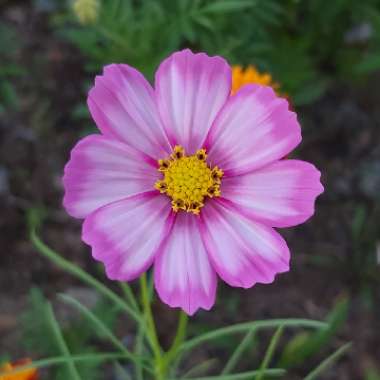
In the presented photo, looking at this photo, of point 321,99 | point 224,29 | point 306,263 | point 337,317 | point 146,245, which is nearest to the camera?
point 146,245

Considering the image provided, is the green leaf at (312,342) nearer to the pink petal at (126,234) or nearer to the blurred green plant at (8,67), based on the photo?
the pink petal at (126,234)

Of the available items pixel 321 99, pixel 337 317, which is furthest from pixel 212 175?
pixel 321 99

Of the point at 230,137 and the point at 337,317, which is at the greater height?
the point at 230,137

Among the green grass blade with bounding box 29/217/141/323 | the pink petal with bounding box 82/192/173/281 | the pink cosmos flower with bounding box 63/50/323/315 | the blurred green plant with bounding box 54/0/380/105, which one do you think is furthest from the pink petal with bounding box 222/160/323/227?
the blurred green plant with bounding box 54/0/380/105

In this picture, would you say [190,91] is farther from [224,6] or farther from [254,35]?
[254,35]

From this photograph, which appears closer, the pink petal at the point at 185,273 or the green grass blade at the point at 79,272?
the pink petal at the point at 185,273

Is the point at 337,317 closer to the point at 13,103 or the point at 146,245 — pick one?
the point at 146,245

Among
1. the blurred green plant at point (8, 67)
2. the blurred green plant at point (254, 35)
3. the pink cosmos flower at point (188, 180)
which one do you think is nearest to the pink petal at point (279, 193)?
the pink cosmos flower at point (188, 180)
